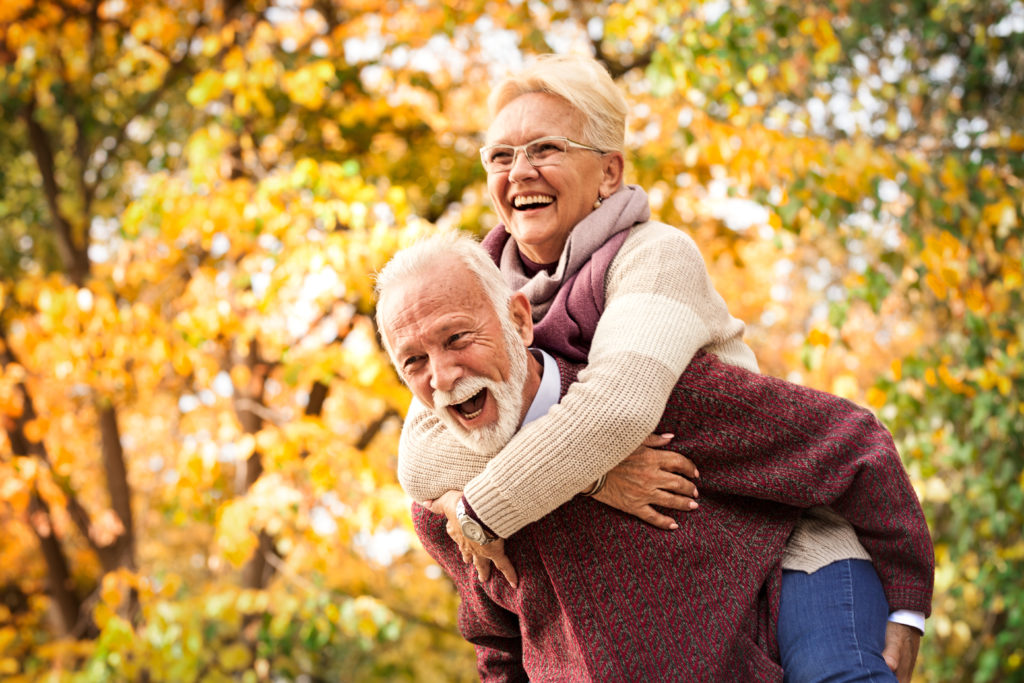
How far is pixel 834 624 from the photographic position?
1.47 metres

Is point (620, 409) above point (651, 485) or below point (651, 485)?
above

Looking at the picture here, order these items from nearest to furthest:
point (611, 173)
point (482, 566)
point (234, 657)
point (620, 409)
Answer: point (620, 409) → point (482, 566) → point (611, 173) → point (234, 657)

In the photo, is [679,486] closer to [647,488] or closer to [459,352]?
[647,488]

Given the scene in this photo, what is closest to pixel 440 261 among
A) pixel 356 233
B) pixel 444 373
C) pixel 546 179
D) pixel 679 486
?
pixel 444 373

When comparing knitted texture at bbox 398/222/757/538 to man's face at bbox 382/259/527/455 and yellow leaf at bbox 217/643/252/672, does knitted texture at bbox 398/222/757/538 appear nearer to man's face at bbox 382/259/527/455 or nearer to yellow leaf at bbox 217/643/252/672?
man's face at bbox 382/259/527/455

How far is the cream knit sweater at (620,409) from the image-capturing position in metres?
1.37

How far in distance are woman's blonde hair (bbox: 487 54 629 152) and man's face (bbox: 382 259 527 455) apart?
0.41 metres

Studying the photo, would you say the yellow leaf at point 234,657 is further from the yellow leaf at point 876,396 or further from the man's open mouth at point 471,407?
the man's open mouth at point 471,407

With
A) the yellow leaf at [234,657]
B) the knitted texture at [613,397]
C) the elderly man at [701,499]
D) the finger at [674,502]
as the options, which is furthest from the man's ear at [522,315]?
the yellow leaf at [234,657]

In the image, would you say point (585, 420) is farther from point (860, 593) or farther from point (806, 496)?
point (860, 593)

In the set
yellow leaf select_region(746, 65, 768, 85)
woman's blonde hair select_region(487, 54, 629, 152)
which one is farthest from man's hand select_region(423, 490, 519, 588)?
yellow leaf select_region(746, 65, 768, 85)

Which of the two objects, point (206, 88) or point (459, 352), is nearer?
point (459, 352)

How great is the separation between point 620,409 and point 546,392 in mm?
198

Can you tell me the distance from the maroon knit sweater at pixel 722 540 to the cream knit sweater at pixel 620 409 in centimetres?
6
